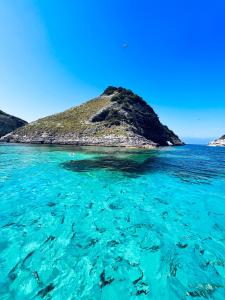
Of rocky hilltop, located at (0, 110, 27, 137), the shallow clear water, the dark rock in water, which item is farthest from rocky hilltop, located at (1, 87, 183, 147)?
the dark rock in water

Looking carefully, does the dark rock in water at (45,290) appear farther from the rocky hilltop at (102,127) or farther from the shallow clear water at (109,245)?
the rocky hilltop at (102,127)

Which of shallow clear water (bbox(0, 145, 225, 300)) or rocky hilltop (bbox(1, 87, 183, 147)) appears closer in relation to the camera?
shallow clear water (bbox(0, 145, 225, 300))

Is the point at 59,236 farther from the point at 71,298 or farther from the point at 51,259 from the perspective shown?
the point at 71,298

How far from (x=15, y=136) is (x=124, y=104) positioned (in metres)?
52.0

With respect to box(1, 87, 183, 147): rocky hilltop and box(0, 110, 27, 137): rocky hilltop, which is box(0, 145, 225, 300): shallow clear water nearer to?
box(1, 87, 183, 147): rocky hilltop

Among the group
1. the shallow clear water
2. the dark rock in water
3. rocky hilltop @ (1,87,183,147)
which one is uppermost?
rocky hilltop @ (1,87,183,147)

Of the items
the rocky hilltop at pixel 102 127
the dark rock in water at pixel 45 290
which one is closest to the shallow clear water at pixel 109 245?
the dark rock in water at pixel 45 290

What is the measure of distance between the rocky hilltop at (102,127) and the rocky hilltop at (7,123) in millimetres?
21465

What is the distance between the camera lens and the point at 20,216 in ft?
32.0

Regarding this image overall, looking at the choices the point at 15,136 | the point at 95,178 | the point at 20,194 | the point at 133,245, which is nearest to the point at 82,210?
the point at 133,245

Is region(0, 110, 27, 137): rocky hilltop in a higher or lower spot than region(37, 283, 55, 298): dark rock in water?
higher

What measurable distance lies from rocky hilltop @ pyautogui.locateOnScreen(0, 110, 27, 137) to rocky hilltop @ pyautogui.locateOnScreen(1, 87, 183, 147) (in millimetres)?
21465

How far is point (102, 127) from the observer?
7925 cm

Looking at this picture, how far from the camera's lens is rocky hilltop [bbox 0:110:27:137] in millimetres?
102769
